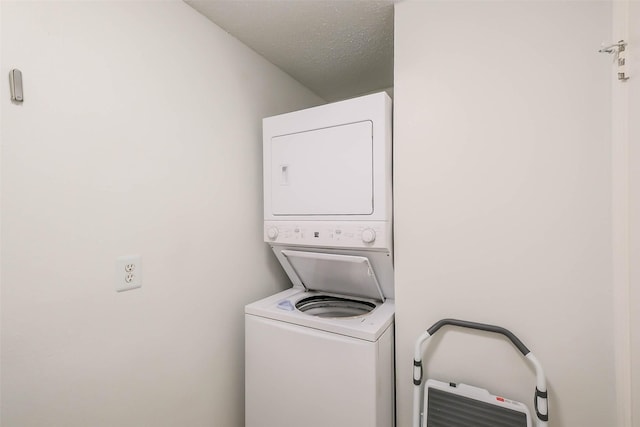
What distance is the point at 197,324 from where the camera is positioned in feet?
5.23

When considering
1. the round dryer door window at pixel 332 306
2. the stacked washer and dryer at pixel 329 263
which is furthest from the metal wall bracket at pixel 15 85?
the round dryer door window at pixel 332 306

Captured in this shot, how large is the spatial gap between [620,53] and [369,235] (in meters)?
1.27

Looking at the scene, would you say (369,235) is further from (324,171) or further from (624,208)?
(624,208)

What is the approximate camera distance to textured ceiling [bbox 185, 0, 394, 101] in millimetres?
1555

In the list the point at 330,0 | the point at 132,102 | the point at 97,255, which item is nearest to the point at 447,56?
the point at 330,0

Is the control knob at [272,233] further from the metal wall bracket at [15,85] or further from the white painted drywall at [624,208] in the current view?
the white painted drywall at [624,208]

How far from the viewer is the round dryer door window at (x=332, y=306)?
6.35 feet

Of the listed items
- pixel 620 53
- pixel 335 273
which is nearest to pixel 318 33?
pixel 620 53

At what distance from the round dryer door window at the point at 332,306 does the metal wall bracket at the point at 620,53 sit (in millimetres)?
1701

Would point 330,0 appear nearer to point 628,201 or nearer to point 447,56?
point 447,56

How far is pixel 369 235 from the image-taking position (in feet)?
4.83

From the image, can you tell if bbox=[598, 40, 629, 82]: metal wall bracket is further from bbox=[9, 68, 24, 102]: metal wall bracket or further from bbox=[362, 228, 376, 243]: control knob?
bbox=[9, 68, 24, 102]: metal wall bracket

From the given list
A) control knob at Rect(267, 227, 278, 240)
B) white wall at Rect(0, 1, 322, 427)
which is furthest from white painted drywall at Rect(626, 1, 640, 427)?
white wall at Rect(0, 1, 322, 427)

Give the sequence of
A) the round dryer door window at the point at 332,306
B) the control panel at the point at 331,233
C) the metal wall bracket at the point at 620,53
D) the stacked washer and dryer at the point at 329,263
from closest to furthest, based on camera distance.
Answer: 1. the metal wall bracket at the point at 620,53
2. the stacked washer and dryer at the point at 329,263
3. the control panel at the point at 331,233
4. the round dryer door window at the point at 332,306
